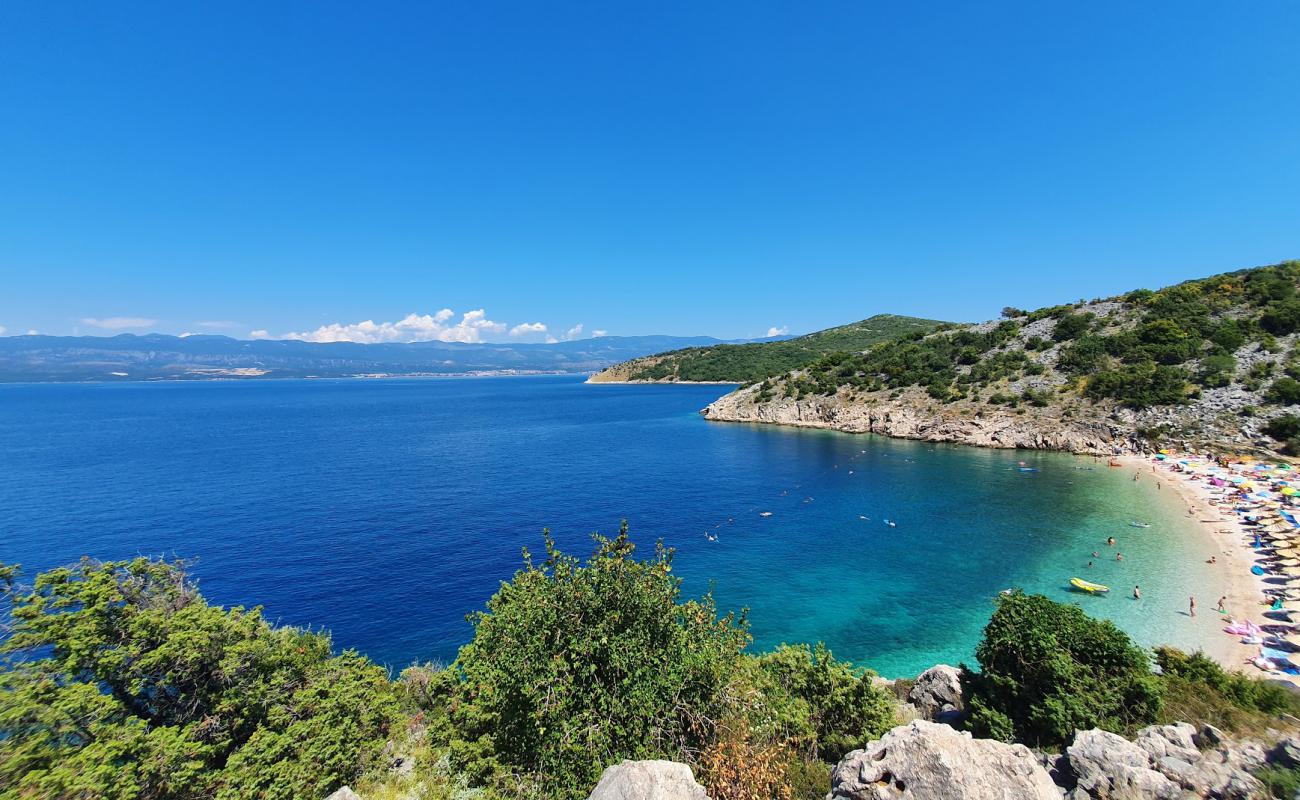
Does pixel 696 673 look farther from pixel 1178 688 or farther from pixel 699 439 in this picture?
pixel 699 439

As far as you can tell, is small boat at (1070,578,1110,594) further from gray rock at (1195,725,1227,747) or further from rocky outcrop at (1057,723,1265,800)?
rocky outcrop at (1057,723,1265,800)

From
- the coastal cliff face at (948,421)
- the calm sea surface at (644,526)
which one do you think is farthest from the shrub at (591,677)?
the coastal cliff face at (948,421)

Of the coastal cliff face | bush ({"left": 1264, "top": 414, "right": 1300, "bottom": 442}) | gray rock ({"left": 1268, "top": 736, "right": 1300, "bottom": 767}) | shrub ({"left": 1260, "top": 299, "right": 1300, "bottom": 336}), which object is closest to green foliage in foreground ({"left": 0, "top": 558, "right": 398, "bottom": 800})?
gray rock ({"left": 1268, "top": 736, "right": 1300, "bottom": 767})

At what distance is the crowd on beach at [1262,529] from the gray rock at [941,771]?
2544 centimetres

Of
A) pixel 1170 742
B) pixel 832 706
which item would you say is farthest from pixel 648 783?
pixel 1170 742

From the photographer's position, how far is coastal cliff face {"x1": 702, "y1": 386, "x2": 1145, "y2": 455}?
241 feet

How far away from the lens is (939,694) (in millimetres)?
20891

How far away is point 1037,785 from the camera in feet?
34.4

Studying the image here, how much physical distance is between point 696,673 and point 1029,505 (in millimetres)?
52975

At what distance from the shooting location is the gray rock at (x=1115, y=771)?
435 inches

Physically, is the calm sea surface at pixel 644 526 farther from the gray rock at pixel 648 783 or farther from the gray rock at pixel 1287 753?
the gray rock at pixel 648 783

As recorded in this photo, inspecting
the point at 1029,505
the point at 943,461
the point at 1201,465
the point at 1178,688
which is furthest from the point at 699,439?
the point at 1178,688

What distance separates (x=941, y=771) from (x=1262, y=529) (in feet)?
→ 168

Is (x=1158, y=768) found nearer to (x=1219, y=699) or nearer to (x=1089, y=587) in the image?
(x=1219, y=699)
